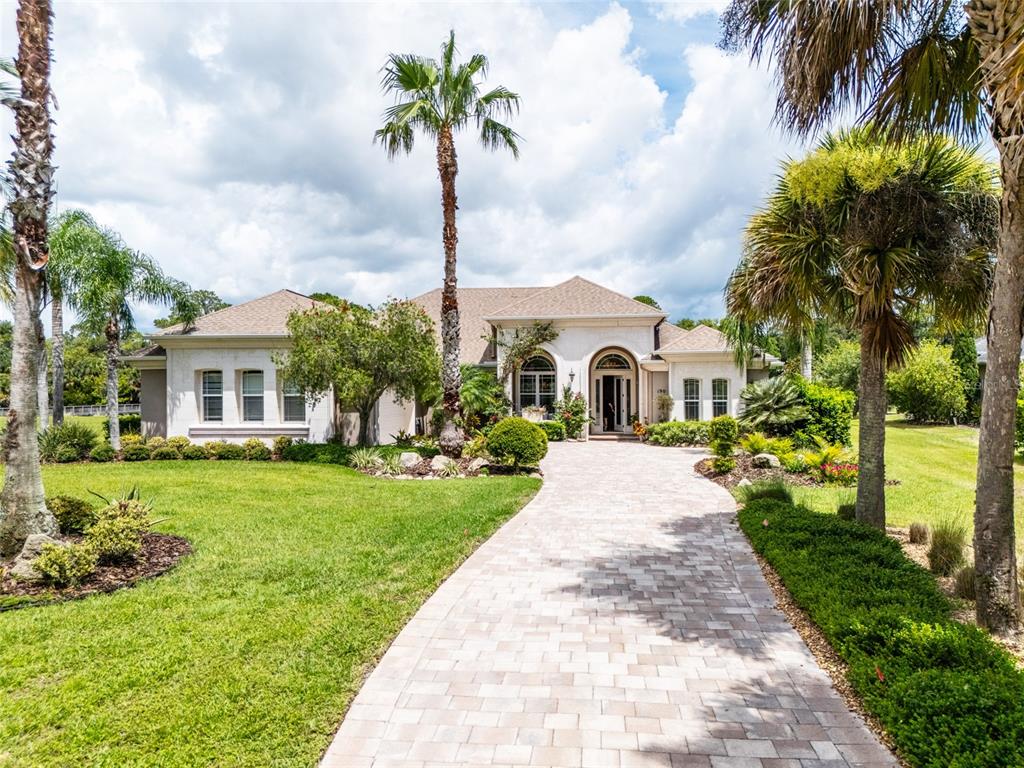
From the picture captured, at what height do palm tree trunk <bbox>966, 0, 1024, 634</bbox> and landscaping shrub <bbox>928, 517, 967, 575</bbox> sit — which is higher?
palm tree trunk <bbox>966, 0, 1024, 634</bbox>

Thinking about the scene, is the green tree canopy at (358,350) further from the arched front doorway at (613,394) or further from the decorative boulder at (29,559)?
the arched front doorway at (613,394)

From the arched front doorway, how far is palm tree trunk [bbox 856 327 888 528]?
17189mm

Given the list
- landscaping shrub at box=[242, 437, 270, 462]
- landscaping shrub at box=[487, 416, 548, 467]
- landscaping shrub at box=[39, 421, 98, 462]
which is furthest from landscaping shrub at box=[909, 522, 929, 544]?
landscaping shrub at box=[39, 421, 98, 462]

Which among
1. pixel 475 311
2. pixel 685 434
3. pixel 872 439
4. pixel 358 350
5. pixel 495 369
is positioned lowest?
pixel 685 434

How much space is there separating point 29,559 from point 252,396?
1432cm

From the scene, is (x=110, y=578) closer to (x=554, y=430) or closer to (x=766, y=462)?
(x=766, y=462)

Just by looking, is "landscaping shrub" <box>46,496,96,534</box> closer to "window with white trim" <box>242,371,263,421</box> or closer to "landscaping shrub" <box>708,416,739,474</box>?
"window with white trim" <box>242,371,263,421</box>

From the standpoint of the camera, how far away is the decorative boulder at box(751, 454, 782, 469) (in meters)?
15.4

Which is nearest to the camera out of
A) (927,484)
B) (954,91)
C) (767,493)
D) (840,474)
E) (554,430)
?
(954,91)

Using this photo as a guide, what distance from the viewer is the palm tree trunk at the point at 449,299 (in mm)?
16547

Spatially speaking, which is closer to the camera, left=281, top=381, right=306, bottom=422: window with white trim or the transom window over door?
left=281, top=381, right=306, bottom=422: window with white trim

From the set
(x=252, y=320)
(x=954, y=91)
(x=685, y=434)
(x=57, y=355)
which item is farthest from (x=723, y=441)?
(x=57, y=355)

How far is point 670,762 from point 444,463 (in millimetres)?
12380

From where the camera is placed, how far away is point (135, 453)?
18.5 metres
